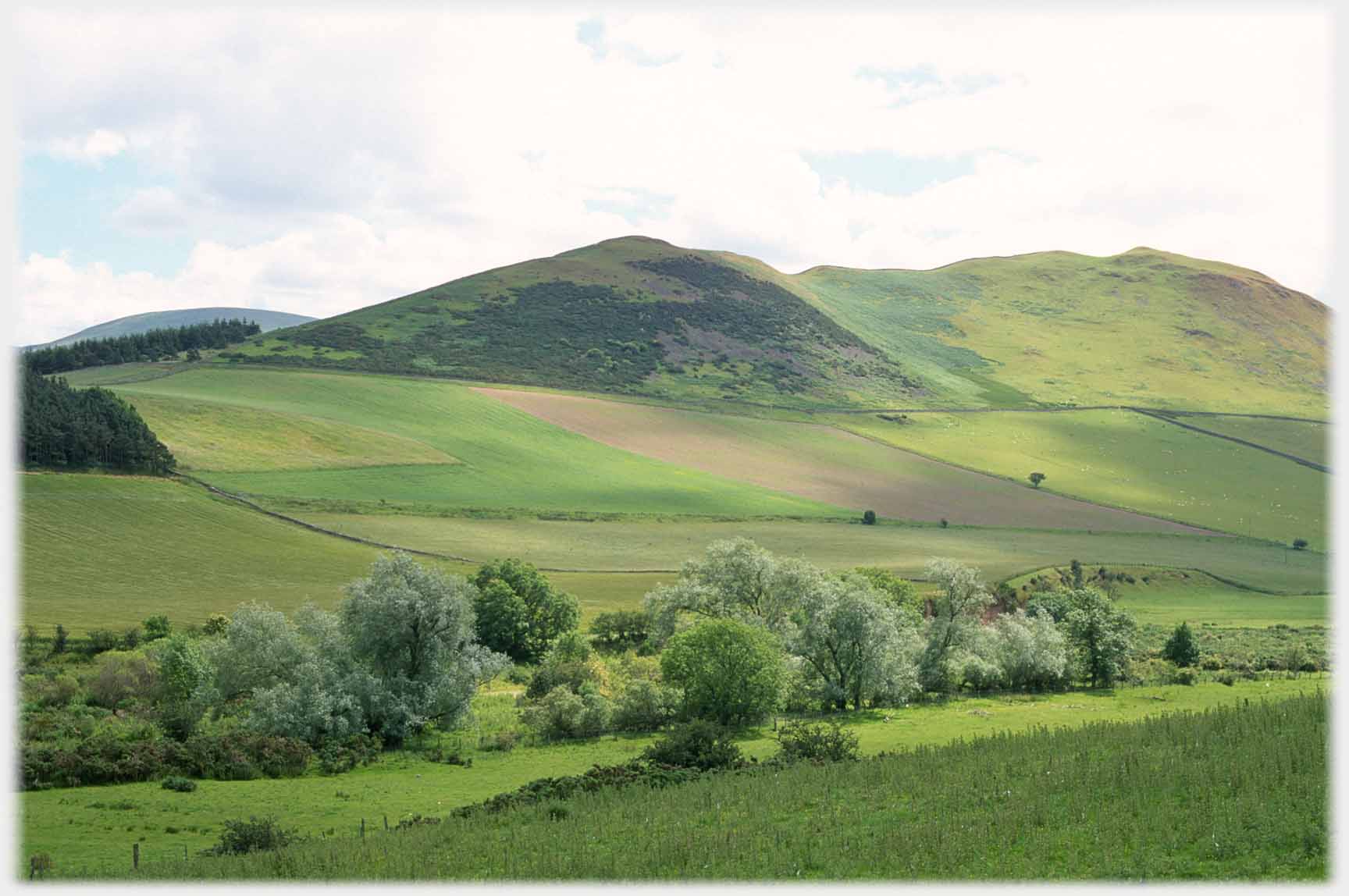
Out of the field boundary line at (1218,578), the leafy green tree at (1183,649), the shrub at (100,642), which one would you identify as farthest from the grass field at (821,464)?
the shrub at (100,642)

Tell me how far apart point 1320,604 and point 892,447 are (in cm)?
7276

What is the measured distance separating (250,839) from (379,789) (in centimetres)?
1001

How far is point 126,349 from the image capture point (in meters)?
164

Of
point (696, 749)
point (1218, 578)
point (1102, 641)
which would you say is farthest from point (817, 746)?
point (1218, 578)

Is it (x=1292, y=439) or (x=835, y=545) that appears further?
(x=1292, y=439)

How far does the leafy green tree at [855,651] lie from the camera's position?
6094 centimetres

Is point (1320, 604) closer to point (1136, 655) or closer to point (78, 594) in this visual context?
point (1136, 655)

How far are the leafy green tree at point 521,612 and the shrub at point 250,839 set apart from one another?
39.6 meters

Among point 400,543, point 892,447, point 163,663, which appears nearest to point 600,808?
point 163,663

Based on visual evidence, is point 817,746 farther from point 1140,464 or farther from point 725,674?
point 1140,464

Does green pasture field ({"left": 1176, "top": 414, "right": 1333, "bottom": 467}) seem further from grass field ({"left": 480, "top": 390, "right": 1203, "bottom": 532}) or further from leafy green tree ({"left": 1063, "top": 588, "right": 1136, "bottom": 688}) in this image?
leafy green tree ({"left": 1063, "top": 588, "right": 1136, "bottom": 688})

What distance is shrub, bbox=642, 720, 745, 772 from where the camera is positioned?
1671 inches

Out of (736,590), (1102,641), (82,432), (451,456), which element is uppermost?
(82,432)

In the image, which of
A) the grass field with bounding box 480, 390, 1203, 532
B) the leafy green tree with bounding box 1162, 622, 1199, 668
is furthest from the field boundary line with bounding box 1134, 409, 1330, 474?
the leafy green tree with bounding box 1162, 622, 1199, 668
